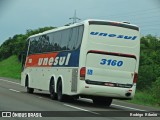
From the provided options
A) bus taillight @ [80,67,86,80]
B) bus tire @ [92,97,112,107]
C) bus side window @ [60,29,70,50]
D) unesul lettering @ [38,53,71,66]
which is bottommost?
bus tire @ [92,97,112,107]

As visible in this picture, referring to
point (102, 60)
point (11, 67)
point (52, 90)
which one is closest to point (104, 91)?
point (102, 60)

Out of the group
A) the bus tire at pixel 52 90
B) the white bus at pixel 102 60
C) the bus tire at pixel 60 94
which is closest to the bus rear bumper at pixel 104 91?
the white bus at pixel 102 60

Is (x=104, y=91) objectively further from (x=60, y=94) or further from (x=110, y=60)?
(x=60, y=94)

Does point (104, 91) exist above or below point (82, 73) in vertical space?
below

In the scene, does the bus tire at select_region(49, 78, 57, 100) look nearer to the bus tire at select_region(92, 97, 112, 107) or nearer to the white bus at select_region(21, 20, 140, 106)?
the white bus at select_region(21, 20, 140, 106)

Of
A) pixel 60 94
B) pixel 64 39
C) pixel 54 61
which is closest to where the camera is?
pixel 60 94

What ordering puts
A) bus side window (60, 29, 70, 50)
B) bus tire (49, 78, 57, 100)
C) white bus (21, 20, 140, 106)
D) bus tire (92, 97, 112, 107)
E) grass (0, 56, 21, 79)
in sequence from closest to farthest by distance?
white bus (21, 20, 140, 106) → bus tire (92, 97, 112, 107) → bus side window (60, 29, 70, 50) → bus tire (49, 78, 57, 100) → grass (0, 56, 21, 79)

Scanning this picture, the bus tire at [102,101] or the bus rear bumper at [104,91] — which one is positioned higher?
the bus rear bumper at [104,91]

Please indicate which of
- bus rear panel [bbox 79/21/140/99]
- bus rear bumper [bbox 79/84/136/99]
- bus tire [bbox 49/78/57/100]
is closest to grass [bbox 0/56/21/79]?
bus tire [bbox 49/78/57/100]

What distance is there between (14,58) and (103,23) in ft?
233

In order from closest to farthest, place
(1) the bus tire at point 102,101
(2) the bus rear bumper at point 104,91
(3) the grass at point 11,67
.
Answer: (2) the bus rear bumper at point 104,91 < (1) the bus tire at point 102,101 < (3) the grass at point 11,67

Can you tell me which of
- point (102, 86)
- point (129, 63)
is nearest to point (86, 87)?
point (102, 86)

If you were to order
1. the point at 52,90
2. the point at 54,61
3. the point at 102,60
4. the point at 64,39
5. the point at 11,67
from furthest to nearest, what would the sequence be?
the point at 11,67 → the point at 54,61 → the point at 52,90 → the point at 64,39 → the point at 102,60

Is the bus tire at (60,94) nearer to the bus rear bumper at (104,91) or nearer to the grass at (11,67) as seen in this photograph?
the bus rear bumper at (104,91)
